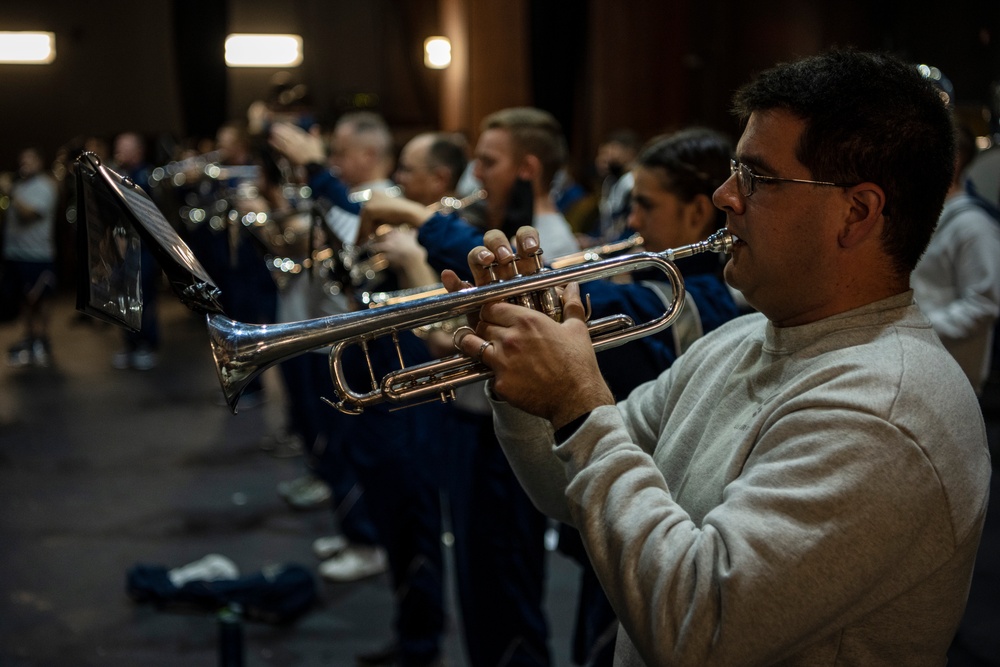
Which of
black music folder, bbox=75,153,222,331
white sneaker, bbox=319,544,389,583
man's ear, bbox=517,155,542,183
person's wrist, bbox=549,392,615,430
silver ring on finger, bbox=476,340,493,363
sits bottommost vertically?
white sneaker, bbox=319,544,389,583

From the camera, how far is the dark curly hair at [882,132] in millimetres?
1242

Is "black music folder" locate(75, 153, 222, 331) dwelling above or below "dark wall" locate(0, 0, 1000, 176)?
below

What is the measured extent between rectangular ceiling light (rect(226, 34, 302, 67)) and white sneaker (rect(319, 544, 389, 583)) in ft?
32.7

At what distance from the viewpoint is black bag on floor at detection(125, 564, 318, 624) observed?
3689 mm

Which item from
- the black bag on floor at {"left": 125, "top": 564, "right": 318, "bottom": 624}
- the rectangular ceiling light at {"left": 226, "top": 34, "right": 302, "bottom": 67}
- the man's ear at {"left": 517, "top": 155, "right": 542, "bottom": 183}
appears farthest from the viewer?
the rectangular ceiling light at {"left": 226, "top": 34, "right": 302, "bottom": 67}

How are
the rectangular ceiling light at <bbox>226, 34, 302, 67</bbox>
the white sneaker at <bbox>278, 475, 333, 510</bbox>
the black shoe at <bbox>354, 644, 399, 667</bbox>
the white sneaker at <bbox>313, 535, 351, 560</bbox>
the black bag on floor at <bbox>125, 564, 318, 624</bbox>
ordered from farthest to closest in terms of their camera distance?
1. the rectangular ceiling light at <bbox>226, 34, 302, 67</bbox>
2. the white sneaker at <bbox>278, 475, 333, 510</bbox>
3. the white sneaker at <bbox>313, 535, 351, 560</bbox>
4. the black bag on floor at <bbox>125, 564, 318, 624</bbox>
5. the black shoe at <bbox>354, 644, 399, 667</bbox>

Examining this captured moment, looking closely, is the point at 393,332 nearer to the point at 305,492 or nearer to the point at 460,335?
→ the point at 460,335

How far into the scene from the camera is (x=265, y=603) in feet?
12.1

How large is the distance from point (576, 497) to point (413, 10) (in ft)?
38.9

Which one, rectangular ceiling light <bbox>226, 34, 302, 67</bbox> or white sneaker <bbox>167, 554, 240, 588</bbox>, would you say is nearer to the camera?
white sneaker <bbox>167, 554, 240, 588</bbox>

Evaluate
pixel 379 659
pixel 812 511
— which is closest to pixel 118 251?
pixel 812 511

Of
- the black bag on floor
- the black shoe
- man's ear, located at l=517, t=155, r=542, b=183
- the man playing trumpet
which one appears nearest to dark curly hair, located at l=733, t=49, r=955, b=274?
the man playing trumpet

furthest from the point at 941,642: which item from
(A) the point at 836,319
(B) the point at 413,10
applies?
(B) the point at 413,10

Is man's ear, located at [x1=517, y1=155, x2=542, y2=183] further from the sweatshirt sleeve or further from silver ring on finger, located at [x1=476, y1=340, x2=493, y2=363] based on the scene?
the sweatshirt sleeve
